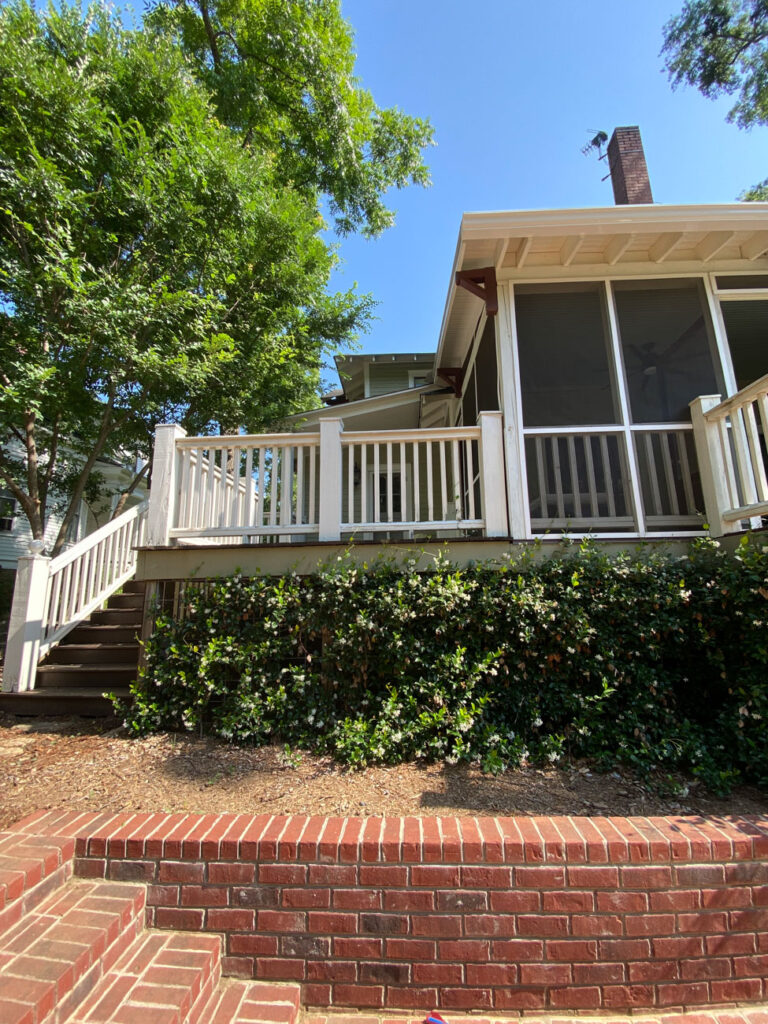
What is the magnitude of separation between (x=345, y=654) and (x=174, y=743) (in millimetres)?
1246

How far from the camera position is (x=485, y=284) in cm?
451

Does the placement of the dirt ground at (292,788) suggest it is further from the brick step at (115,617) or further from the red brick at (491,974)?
→ the brick step at (115,617)

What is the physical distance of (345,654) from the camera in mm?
3182

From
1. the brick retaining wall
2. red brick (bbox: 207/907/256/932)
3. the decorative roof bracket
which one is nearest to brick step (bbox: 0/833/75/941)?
the brick retaining wall

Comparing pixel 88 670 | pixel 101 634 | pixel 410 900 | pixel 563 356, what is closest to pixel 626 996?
pixel 410 900

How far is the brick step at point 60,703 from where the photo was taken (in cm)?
400

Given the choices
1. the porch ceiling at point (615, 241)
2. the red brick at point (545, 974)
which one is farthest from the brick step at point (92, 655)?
the porch ceiling at point (615, 241)

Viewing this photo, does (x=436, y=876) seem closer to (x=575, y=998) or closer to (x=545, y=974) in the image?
(x=545, y=974)

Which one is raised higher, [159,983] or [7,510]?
[7,510]

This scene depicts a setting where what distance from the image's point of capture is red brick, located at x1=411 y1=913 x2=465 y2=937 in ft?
6.11

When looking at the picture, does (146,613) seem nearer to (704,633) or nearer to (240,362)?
(704,633)

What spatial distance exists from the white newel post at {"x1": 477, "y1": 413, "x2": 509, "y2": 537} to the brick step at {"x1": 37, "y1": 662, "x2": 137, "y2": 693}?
3.47 m

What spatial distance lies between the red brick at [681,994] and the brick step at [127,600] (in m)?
5.33

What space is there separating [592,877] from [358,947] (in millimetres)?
969
